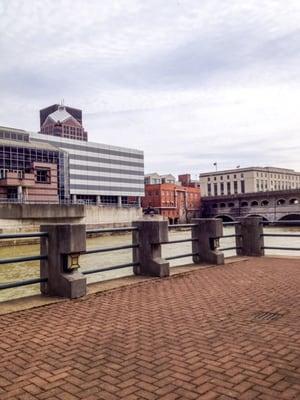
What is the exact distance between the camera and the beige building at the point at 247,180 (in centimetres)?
13350

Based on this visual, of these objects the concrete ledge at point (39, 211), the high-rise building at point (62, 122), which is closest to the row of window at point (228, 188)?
the high-rise building at point (62, 122)

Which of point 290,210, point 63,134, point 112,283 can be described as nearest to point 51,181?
point 290,210

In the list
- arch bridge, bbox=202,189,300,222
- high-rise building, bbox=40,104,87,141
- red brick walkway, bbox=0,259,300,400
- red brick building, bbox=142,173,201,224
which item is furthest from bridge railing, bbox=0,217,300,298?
high-rise building, bbox=40,104,87,141

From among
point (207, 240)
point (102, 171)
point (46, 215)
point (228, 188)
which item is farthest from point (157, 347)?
point (228, 188)

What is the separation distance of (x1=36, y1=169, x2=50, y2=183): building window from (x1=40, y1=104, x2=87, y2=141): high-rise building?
250ft

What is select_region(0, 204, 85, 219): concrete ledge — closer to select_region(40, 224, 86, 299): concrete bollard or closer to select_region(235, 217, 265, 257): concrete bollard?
select_region(235, 217, 265, 257): concrete bollard

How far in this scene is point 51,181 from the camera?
6988 centimetres

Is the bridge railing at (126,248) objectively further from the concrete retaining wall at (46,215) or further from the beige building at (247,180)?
the beige building at (247,180)

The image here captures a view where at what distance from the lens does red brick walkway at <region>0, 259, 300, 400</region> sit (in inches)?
124

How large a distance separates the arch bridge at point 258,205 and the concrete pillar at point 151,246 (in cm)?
8052

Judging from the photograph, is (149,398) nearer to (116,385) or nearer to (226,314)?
(116,385)

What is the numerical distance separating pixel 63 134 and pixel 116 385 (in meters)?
147

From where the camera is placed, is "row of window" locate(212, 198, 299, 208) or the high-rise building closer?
"row of window" locate(212, 198, 299, 208)

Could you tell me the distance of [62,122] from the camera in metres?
147
